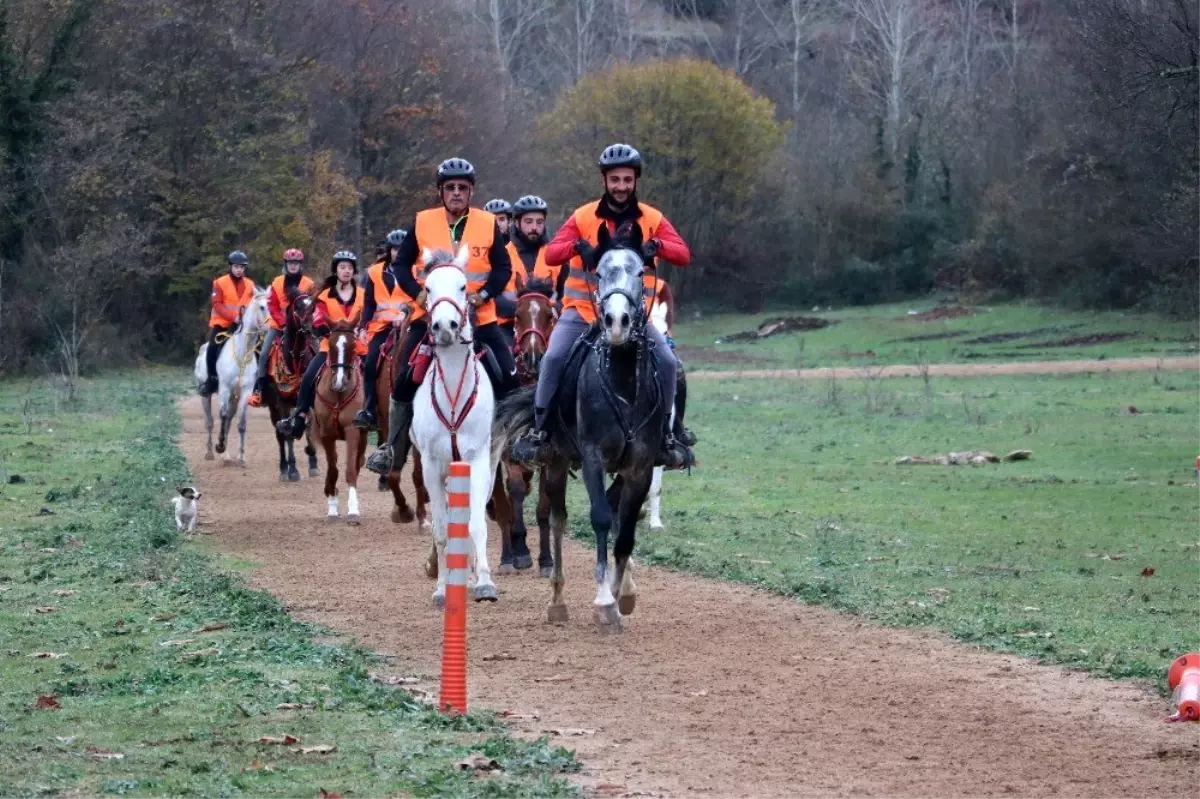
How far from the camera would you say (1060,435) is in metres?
29.7

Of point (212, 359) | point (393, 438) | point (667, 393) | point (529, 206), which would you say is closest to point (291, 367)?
point (212, 359)

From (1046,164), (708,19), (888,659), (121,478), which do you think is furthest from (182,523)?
(708,19)

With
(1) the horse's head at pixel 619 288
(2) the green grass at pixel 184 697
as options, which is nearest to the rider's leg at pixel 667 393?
(1) the horse's head at pixel 619 288

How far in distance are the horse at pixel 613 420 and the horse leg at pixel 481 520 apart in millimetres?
599

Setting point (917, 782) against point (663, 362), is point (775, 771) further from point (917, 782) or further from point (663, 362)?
point (663, 362)

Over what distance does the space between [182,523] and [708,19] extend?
88.5m

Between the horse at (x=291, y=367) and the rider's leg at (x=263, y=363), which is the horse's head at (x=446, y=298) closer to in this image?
the horse at (x=291, y=367)

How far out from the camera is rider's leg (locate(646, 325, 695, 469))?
40.5 ft

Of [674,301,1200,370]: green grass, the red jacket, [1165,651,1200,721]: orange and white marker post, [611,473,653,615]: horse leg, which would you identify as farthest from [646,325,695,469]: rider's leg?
[674,301,1200,370]: green grass

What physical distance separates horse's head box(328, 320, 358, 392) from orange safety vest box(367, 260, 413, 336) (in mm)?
1352

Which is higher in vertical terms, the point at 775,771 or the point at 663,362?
the point at 663,362

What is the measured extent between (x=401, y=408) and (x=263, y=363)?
11.6 metres

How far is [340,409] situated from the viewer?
64.8 ft

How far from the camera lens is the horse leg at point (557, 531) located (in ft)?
41.8
